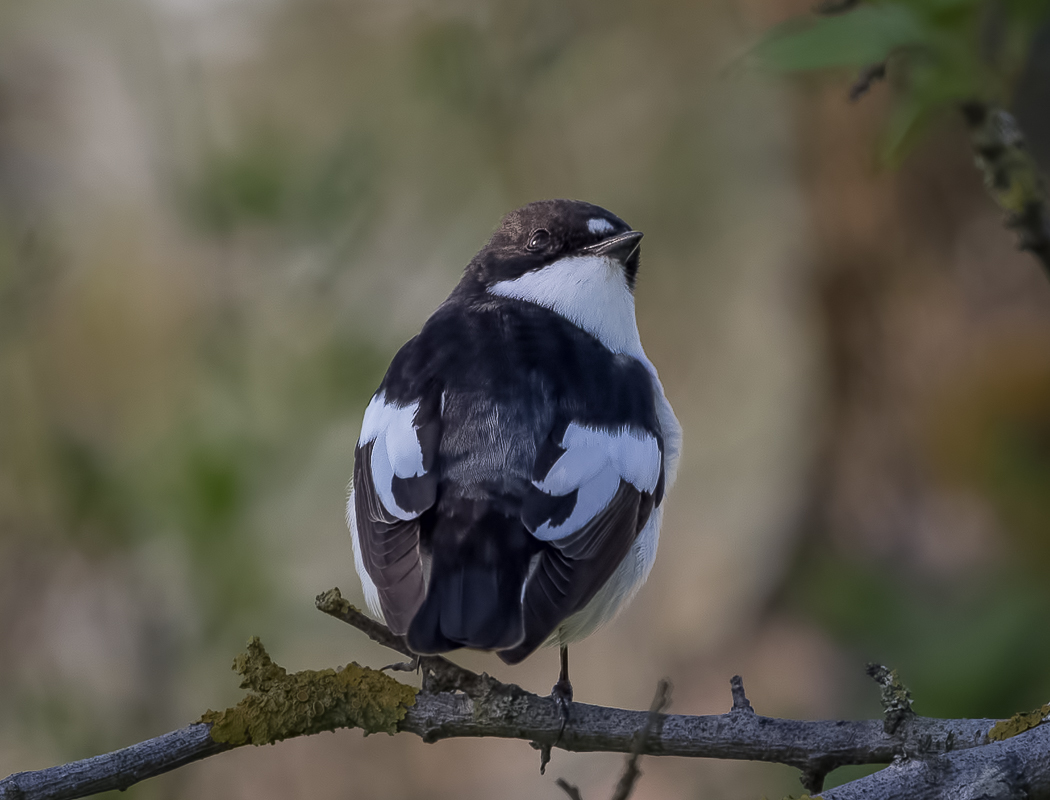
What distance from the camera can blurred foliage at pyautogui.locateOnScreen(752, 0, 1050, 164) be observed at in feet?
5.10

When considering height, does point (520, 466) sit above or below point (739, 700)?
above

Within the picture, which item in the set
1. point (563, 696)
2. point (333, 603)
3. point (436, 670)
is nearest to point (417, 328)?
point (563, 696)

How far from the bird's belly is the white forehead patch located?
1.06 meters

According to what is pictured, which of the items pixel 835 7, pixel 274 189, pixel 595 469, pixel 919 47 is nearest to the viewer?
pixel 919 47

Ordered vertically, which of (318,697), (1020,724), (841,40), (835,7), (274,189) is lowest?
(1020,724)

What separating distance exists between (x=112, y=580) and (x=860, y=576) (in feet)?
9.90

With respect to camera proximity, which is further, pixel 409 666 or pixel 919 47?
pixel 409 666

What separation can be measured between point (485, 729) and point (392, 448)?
81 cm

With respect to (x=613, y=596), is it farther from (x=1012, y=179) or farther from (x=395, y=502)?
(x=1012, y=179)

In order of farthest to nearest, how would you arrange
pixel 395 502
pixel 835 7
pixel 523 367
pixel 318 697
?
1. pixel 523 367
2. pixel 395 502
3. pixel 318 697
4. pixel 835 7

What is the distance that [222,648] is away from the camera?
3.46 m

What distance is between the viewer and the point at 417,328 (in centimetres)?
498

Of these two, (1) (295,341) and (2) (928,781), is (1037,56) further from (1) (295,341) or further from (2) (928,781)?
(2) (928,781)

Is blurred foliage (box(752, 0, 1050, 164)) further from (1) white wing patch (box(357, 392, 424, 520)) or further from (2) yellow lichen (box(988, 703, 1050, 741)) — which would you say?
(1) white wing patch (box(357, 392, 424, 520))
